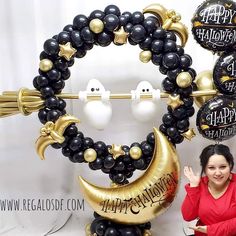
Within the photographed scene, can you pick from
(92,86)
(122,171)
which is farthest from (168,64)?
(122,171)

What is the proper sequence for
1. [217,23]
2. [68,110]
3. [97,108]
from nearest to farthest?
[217,23] < [97,108] < [68,110]

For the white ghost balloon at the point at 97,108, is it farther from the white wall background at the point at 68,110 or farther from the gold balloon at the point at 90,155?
the white wall background at the point at 68,110

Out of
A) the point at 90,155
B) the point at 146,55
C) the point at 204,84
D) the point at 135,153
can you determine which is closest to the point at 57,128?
the point at 90,155

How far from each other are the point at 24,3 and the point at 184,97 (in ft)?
2.24

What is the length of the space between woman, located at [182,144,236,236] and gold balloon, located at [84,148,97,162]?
0.30 meters

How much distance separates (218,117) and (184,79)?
163 mm

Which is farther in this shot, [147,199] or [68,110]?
[68,110]

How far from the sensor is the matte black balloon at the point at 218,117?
4.65 ft

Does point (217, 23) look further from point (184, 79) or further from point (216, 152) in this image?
point (216, 152)

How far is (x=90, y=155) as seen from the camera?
145 centimetres

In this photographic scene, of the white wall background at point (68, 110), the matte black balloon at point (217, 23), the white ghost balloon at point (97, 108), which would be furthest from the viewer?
the white wall background at point (68, 110)

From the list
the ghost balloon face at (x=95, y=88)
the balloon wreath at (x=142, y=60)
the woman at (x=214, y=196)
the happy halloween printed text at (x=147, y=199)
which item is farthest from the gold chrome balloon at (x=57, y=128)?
the woman at (x=214, y=196)

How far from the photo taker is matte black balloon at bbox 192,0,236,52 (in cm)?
138

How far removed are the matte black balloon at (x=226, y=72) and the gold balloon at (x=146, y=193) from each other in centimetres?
25
